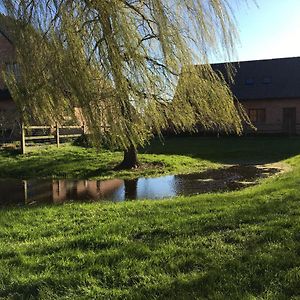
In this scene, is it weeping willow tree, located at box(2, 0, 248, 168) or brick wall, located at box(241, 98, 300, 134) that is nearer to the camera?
weeping willow tree, located at box(2, 0, 248, 168)

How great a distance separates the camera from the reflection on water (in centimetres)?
1116

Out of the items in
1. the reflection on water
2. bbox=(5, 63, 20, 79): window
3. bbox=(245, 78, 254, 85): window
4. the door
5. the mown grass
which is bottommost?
the reflection on water

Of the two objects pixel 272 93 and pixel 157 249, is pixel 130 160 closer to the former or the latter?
pixel 157 249

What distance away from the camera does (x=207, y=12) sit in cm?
1106

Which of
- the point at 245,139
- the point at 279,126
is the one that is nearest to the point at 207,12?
the point at 245,139

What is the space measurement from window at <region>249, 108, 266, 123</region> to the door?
5.46ft

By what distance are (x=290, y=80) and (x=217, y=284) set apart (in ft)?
116

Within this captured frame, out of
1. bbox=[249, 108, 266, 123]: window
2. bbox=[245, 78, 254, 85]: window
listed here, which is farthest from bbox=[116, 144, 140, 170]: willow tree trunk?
bbox=[245, 78, 254, 85]: window

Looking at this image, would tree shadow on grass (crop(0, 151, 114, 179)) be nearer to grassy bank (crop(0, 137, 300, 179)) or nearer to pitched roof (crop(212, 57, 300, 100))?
grassy bank (crop(0, 137, 300, 179))

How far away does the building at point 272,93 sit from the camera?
36.4 m

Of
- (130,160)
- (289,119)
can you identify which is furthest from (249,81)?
(130,160)

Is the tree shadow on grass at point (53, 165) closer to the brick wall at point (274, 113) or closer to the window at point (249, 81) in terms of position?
the brick wall at point (274, 113)

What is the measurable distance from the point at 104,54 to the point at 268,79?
104 ft

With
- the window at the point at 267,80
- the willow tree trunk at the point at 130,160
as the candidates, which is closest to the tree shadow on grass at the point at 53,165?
the willow tree trunk at the point at 130,160
